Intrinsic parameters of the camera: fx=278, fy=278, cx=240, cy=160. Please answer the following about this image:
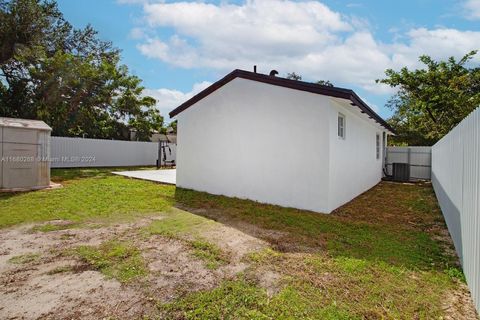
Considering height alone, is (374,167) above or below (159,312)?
above

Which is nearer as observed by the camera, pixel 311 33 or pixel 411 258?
pixel 411 258

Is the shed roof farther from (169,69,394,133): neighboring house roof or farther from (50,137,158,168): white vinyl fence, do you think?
(50,137,158,168): white vinyl fence

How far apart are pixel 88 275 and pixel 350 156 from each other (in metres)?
7.59

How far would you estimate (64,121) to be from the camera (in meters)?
17.7

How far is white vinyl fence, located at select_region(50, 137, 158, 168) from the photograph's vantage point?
16797 millimetres

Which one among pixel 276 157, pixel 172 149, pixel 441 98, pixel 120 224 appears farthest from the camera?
pixel 172 149

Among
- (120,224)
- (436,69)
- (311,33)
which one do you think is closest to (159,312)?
(120,224)

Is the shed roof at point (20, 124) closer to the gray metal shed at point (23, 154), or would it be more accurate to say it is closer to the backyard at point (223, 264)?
the gray metal shed at point (23, 154)

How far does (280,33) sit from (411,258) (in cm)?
941

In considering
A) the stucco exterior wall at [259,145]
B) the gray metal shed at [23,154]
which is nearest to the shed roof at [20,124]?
the gray metal shed at [23,154]

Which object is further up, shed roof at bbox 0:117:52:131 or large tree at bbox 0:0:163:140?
large tree at bbox 0:0:163:140

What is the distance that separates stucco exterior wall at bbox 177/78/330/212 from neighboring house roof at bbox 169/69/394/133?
0.55 feet

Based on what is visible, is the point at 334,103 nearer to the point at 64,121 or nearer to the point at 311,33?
the point at 311,33

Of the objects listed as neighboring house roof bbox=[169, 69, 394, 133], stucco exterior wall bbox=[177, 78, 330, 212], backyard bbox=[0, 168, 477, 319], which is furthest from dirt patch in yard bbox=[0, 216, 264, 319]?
neighboring house roof bbox=[169, 69, 394, 133]
